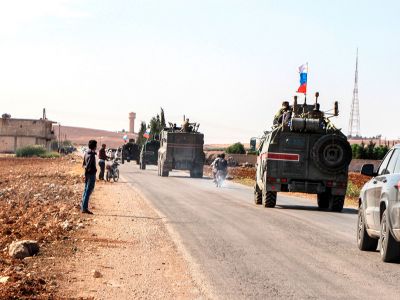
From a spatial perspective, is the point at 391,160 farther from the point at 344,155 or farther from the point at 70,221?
the point at 344,155

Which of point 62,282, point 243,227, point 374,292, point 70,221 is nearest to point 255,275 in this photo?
point 374,292

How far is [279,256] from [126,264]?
7.74 ft

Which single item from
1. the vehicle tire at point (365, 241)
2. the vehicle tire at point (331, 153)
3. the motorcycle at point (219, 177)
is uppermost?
the vehicle tire at point (331, 153)

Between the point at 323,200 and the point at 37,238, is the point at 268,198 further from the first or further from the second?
the point at 37,238

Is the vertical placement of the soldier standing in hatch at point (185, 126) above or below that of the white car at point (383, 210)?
above

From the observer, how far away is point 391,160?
12.8 m

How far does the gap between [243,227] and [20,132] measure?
430 feet

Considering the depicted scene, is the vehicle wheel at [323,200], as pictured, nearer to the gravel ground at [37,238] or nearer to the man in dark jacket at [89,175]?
the gravel ground at [37,238]

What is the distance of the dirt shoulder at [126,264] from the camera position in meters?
9.33

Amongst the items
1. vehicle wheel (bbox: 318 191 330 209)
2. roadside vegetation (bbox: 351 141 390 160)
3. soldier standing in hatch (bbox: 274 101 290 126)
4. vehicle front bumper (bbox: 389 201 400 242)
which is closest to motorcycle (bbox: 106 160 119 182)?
soldier standing in hatch (bbox: 274 101 290 126)

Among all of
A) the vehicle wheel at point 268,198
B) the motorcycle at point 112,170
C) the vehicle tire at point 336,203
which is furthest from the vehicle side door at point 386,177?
the motorcycle at point 112,170

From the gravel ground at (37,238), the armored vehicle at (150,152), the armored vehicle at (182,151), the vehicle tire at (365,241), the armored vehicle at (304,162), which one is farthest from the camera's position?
the armored vehicle at (150,152)

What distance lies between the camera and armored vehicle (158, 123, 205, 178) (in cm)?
4888

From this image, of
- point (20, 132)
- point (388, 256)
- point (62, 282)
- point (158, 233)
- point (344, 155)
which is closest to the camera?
point (62, 282)
